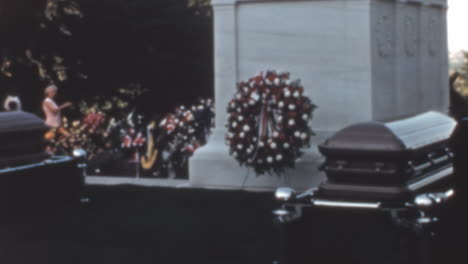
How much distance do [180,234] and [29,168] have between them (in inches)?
75.4

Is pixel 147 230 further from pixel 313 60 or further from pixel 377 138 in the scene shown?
pixel 313 60

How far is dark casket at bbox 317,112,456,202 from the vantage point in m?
4.73

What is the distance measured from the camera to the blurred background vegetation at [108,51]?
20892 mm

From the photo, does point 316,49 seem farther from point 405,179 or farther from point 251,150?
point 405,179

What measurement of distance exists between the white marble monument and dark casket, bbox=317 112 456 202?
14.7 ft

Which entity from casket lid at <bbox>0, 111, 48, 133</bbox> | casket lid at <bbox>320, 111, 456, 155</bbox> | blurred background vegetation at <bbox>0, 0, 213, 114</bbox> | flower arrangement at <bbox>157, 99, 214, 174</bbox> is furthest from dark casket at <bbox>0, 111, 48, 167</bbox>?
blurred background vegetation at <bbox>0, 0, 213, 114</bbox>

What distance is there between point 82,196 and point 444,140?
15.1 ft

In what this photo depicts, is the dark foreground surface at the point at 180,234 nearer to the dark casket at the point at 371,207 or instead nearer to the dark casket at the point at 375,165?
the dark casket at the point at 371,207

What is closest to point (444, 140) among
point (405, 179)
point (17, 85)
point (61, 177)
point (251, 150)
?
point (405, 179)

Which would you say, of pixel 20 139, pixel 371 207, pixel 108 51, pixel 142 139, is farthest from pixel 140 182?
pixel 108 51

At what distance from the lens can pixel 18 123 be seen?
8.12 meters

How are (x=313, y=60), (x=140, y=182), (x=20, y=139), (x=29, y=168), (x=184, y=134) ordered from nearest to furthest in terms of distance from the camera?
(x=29, y=168), (x=20, y=139), (x=313, y=60), (x=140, y=182), (x=184, y=134)

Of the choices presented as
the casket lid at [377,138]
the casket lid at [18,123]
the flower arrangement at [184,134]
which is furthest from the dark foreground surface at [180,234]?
the flower arrangement at [184,134]

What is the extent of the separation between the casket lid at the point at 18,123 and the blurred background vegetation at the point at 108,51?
1266 cm
